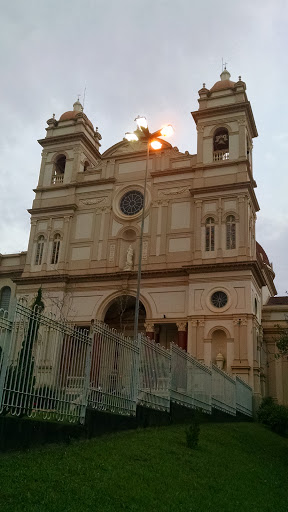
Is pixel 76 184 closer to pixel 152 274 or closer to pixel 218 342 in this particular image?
pixel 152 274

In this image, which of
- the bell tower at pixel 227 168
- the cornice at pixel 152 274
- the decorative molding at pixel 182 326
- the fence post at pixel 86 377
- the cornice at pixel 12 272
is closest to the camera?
the fence post at pixel 86 377

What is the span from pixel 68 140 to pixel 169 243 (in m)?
12.9

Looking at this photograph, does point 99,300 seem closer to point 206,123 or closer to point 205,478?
point 206,123

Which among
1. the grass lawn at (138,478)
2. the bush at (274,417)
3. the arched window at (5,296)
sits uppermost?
the arched window at (5,296)

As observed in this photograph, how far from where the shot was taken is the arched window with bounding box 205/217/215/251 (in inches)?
1321

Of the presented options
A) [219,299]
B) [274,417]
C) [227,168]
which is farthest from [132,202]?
[274,417]

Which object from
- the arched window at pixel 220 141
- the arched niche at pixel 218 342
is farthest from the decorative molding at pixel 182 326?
the arched window at pixel 220 141

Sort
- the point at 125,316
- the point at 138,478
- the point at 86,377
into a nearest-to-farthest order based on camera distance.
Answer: the point at 138,478, the point at 86,377, the point at 125,316

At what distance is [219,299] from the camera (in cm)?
3192

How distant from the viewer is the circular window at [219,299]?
31797 mm

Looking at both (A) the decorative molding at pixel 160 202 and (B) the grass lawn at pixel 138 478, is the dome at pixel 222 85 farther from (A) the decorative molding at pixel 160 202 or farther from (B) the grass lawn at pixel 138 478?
(B) the grass lawn at pixel 138 478

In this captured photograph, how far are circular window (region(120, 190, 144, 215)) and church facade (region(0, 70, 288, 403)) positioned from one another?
0.26 ft

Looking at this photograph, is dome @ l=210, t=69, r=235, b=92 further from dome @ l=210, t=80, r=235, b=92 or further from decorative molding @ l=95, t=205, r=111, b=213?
decorative molding @ l=95, t=205, r=111, b=213

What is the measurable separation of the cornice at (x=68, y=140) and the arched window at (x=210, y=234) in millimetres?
Result: 13111
